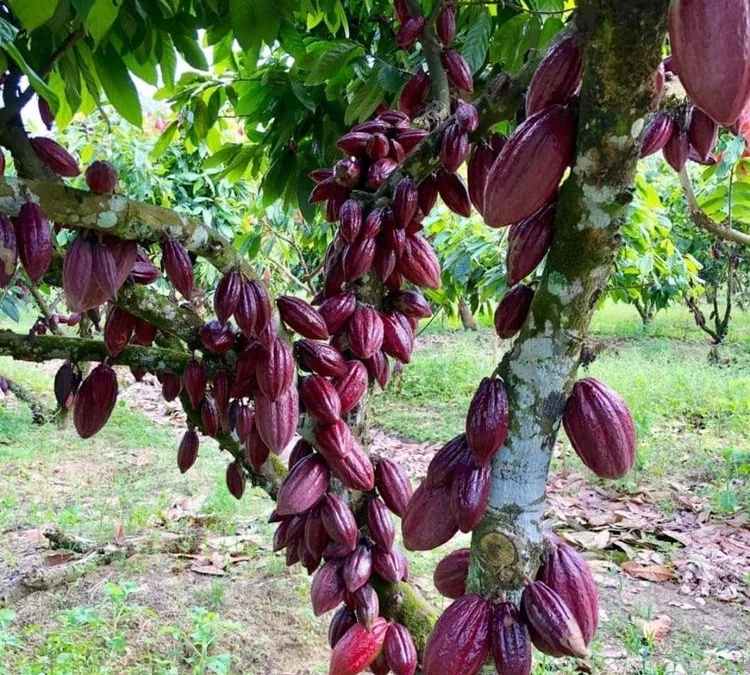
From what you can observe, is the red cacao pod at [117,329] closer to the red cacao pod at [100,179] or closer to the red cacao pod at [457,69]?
the red cacao pod at [100,179]

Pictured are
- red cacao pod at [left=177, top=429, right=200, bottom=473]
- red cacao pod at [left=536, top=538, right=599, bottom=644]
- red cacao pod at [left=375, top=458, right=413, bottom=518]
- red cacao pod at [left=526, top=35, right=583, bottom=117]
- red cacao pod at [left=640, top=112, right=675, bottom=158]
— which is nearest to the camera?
red cacao pod at [left=526, top=35, right=583, bottom=117]

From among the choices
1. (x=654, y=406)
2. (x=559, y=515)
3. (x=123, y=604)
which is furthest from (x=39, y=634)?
(x=654, y=406)

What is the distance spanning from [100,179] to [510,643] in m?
0.69

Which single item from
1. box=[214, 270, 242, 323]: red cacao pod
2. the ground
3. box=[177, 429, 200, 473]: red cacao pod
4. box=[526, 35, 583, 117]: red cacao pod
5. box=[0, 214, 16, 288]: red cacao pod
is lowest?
the ground

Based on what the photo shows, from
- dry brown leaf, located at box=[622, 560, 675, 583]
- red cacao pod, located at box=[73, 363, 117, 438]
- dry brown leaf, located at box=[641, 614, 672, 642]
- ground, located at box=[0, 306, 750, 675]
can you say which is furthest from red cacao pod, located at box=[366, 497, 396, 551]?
dry brown leaf, located at box=[622, 560, 675, 583]

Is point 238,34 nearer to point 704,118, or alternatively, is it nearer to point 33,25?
point 33,25

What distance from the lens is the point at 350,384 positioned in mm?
1050

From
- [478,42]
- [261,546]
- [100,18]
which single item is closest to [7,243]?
[100,18]

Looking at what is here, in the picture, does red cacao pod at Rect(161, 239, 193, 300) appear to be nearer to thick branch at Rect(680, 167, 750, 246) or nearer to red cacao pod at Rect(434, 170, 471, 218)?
red cacao pod at Rect(434, 170, 471, 218)

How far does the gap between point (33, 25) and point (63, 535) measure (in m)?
2.74

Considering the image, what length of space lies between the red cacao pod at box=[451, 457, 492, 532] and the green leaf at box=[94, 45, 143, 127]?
995 millimetres

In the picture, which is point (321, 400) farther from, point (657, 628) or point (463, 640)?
point (657, 628)

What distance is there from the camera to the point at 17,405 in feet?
20.6

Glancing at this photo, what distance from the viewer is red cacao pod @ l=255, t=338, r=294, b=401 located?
3.16 feet
